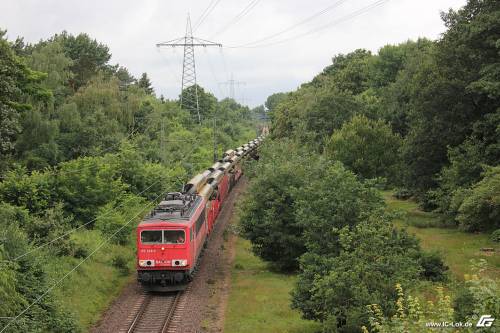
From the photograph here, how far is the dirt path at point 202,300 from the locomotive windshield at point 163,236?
241 centimetres

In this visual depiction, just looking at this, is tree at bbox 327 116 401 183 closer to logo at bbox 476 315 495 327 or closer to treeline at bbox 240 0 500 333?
treeline at bbox 240 0 500 333

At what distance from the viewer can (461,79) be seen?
38219mm

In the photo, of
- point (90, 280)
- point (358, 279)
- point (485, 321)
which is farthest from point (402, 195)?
point (485, 321)

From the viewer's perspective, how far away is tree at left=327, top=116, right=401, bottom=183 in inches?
Result: 1655

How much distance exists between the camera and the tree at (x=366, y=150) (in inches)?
1655

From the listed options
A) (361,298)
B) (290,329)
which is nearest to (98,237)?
(290,329)

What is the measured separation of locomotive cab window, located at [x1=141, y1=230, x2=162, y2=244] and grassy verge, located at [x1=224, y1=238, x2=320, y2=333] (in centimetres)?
395

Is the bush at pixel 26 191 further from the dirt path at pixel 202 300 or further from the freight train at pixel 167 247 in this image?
the freight train at pixel 167 247

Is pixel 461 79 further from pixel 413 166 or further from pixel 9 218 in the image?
pixel 9 218

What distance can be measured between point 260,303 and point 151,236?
5276 mm

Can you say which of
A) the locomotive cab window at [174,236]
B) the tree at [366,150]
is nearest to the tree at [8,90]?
the locomotive cab window at [174,236]

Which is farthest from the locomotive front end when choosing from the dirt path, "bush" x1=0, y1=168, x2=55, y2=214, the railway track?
"bush" x1=0, y1=168, x2=55, y2=214

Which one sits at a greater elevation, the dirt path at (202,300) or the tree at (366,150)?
the tree at (366,150)

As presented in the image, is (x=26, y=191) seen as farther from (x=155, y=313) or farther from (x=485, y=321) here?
(x=485, y=321)
